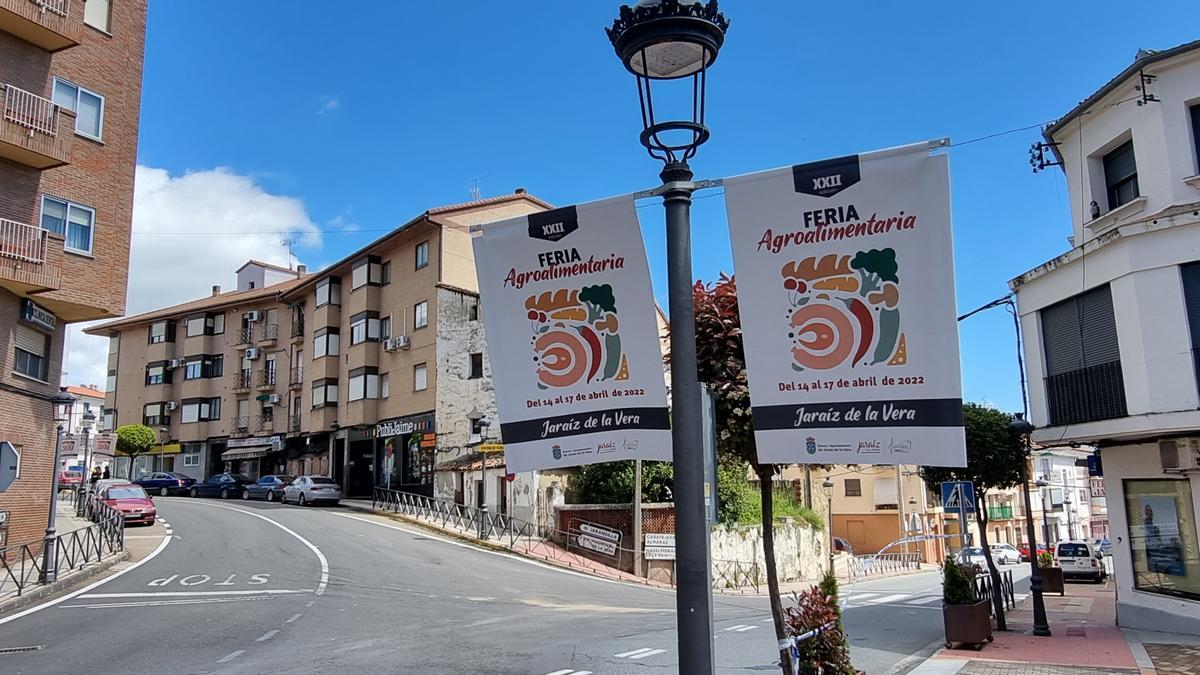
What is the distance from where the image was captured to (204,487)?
155 feet

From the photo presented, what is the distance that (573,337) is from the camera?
5.18 m

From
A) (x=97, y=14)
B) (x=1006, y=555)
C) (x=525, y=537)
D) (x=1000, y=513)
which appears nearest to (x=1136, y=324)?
(x=525, y=537)

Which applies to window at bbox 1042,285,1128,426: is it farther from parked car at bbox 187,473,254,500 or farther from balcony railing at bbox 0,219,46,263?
parked car at bbox 187,473,254,500

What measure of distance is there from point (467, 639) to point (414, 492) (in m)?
27.2

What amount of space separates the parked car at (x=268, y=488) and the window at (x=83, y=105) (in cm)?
2311

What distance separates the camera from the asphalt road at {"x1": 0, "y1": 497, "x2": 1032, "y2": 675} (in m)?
10.4

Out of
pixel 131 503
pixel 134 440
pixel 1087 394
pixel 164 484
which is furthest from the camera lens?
pixel 134 440

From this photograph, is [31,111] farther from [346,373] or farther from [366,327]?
[346,373]

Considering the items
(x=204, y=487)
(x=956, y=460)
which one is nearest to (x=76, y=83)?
(x=956, y=460)

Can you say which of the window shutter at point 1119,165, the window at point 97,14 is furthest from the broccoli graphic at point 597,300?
the window at point 97,14

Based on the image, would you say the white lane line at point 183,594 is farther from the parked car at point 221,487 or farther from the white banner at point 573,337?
the parked car at point 221,487

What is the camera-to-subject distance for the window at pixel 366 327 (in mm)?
42750

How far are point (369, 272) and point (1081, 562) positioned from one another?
110 ft

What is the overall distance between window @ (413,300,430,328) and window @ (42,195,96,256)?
18.2 metres
